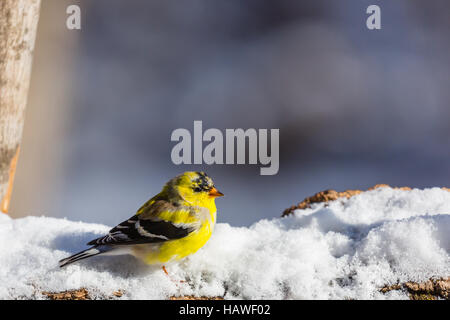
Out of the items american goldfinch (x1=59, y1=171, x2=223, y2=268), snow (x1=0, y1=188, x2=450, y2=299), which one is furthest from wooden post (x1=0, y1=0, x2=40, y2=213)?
american goldfinch (x1=59, y1=171, x2=223, y2=268)

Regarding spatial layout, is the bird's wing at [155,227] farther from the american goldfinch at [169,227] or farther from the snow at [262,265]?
the snow at [262,265]

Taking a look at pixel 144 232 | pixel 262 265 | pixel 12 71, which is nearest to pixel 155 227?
pixel 144 232

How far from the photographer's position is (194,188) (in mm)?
1503

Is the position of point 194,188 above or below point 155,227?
above

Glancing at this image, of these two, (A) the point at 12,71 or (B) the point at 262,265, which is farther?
(A) the point at 12,71

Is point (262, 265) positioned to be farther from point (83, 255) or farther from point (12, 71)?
point (12, 71)

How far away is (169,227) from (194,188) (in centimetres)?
18

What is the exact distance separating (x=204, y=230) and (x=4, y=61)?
1.17 m

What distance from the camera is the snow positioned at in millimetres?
1281

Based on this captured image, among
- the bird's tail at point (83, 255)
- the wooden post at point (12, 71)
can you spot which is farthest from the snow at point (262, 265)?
the wooden post at point (12, 71)

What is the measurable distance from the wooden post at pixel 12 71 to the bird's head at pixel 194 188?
2.95 feet

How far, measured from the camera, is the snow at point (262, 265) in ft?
4.20

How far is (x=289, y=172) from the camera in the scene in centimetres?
398
